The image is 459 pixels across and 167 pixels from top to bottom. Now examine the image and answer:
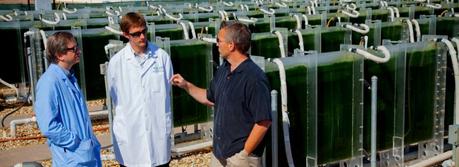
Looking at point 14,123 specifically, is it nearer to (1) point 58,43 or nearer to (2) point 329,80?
(1) point 58,43

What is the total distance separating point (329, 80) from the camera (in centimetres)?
507

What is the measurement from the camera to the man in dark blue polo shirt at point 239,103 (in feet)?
12.0

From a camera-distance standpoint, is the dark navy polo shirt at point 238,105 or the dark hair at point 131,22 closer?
the dark navy polo shirt at point 238,105

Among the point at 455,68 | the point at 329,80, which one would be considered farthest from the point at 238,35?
the point at 455,68

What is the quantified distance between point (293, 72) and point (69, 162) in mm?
1916

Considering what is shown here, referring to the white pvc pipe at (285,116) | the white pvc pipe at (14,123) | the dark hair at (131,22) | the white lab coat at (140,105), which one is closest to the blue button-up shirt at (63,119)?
the white lab coat at (140,105)

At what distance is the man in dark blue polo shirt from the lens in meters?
3.67

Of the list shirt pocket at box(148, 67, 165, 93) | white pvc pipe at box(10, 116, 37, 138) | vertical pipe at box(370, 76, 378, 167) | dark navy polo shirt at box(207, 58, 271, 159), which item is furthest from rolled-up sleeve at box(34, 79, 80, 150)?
white pvc pipe at box(10, 116, 37, 138)

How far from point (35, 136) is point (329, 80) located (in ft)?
15.4

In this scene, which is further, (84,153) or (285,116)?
(285,116)

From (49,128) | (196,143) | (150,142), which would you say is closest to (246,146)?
(150,142)

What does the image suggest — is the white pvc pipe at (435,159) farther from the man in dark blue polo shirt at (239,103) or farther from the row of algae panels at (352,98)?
the man in dark blue polo shirt at (239,103)

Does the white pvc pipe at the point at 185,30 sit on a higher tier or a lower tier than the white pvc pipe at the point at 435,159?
higher

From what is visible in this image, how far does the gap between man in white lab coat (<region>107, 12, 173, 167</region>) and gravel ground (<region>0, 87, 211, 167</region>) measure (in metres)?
2.37
